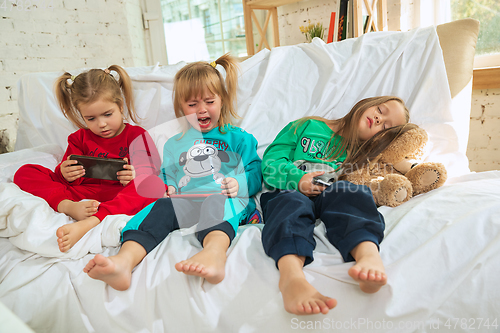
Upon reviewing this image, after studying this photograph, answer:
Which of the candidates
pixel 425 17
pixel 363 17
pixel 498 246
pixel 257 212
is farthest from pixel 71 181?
pixel 425 17

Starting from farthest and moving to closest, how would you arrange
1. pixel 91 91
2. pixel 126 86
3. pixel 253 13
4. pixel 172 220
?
pixel 253 13, pixel 126 86, pixel 91 91, pixel 172 220

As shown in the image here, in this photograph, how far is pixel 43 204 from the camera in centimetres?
84

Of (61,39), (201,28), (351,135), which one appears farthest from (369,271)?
(201,28)

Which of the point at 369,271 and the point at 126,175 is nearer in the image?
the point at 369,271

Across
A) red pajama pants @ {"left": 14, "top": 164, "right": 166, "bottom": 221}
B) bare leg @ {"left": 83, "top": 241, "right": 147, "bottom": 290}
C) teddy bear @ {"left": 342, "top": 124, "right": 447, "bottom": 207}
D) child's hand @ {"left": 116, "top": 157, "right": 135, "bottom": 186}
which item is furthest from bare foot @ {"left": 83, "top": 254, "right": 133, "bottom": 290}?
teddy bear @ {"left": 342, "top": 124, "right": 447, "bottom": 207}

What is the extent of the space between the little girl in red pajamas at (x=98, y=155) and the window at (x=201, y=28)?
1.64 meters

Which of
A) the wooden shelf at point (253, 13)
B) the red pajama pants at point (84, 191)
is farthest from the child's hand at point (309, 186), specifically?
the wooden shelf at point (253, 13)

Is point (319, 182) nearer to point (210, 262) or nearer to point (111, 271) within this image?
point (210, 262)

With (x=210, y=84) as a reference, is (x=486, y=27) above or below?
above

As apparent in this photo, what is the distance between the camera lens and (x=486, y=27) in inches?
64.6

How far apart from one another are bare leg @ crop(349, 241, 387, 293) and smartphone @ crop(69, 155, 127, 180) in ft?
2.34

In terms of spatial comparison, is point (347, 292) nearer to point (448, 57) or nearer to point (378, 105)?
point (378, 105)

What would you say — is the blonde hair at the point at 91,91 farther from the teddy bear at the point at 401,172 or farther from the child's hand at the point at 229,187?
the teddy bear at the point at 401,172

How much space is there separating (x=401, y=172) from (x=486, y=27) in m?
1.30
